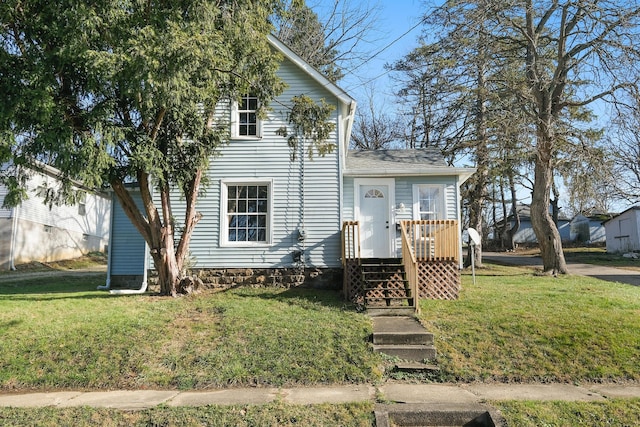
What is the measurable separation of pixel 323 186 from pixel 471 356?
6.27 meters

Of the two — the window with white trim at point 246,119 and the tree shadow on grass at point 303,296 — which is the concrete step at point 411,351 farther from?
the window with white trim at point 246,119

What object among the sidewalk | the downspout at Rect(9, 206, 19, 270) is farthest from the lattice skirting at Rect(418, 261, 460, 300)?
the downspout at Rect(9, 206, 19, 270)

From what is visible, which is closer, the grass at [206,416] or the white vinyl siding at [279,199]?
the grass at [206,416]

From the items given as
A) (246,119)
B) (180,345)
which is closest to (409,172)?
(246,119)

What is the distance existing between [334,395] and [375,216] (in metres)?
7.54

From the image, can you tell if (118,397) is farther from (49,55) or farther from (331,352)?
(49,55)

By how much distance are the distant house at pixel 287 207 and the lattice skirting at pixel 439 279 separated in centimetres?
58

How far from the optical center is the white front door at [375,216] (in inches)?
482

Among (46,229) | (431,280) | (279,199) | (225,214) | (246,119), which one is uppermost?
(246,119)

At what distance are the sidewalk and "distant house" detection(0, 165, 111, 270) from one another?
494 inches

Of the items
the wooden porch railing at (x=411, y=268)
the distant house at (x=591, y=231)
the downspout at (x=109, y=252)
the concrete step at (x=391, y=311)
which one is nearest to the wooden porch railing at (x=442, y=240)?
the wooden porch railing at (x=411, y=268)

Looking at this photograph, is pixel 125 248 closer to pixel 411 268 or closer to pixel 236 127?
pixel 236 127

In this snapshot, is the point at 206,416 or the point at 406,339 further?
the point at 406,339

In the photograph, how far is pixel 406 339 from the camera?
Result: 6930 millimetres
